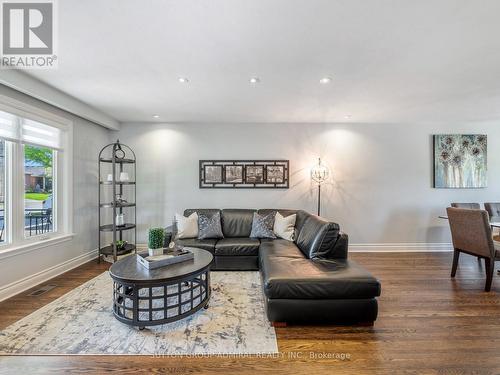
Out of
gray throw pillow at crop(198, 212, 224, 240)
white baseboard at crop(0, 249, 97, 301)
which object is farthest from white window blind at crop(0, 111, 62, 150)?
gray throw pillow at crop(198, 212, 224, 240)

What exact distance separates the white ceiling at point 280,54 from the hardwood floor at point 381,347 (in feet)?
8.23

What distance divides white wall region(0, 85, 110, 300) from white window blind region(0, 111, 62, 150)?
236 mm

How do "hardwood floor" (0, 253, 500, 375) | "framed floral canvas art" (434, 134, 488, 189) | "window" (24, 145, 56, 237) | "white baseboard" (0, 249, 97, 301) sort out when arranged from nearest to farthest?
"hardwood floor" (0, 253, 500, 375)
"white baseboard" (0, 249, 97, 301)
"window" (24, 145, 56, 237)
"framed floral canvas art" (434, 134, 488, 189)

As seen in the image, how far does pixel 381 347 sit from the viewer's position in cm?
190

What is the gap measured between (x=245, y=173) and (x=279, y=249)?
1.97m

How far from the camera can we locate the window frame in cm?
279

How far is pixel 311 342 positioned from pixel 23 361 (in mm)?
2153

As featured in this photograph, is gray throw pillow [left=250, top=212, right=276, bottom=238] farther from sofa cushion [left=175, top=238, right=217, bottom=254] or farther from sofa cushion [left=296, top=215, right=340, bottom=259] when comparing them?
sofa cushion [left=296, top=215, right=340, bottom=259]

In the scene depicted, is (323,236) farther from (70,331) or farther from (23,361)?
(23,361)

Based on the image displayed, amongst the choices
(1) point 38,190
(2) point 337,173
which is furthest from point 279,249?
(1) point 38,190

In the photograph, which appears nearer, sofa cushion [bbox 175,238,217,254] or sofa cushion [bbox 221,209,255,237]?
sofa cushion [bbox 175,238,217,254]

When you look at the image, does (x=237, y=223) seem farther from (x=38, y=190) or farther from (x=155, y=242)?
(x=38, y=190)

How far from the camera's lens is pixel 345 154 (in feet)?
15.5

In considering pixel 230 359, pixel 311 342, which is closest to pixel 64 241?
pixel 230 359
